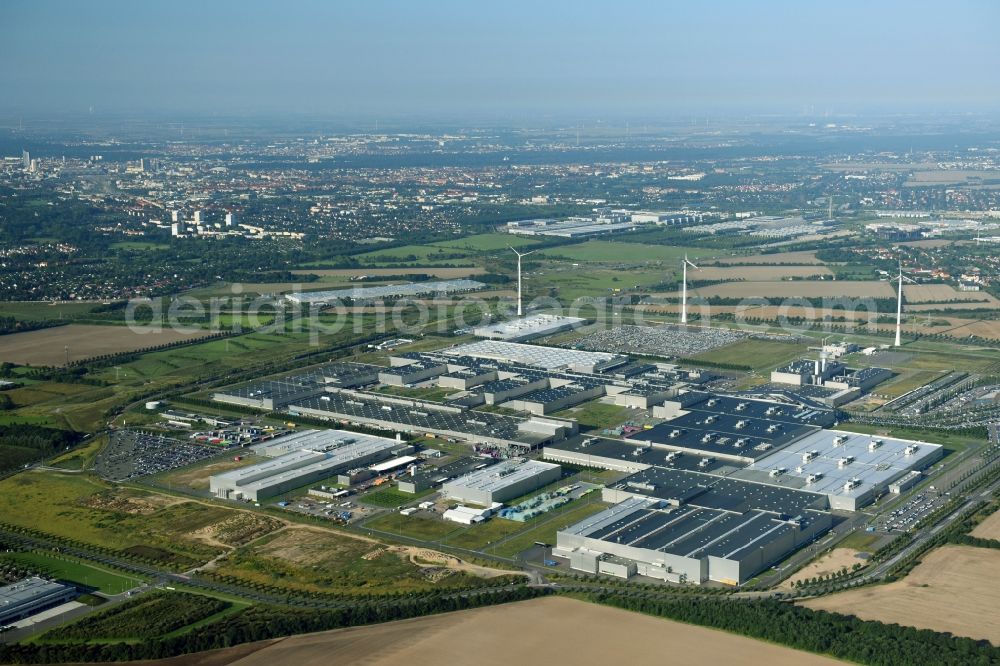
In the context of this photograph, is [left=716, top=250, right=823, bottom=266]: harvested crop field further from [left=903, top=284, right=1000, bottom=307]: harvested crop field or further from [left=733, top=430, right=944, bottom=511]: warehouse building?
[left=733, top=430, right=944, bottom=511]: warehouse building

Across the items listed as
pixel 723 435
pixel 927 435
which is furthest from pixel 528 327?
pixel 927 435

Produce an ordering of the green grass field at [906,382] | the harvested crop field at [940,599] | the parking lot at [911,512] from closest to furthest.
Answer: the harvested crop field at [940,599]
the parking lot at [911,512]
the green grass field at [906,382]

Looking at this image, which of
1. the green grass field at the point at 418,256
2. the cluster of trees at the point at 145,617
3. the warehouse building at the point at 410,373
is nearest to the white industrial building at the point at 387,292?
the green grass field at the point at 418,256

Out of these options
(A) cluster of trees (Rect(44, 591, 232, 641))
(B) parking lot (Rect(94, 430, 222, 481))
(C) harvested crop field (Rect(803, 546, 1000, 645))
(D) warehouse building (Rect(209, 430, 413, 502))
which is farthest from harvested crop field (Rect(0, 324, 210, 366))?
(C) harvested crop field (Rect(803, 546, 1000, 645))

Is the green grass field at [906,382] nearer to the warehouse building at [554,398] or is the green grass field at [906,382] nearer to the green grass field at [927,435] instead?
the green grass field at [927,435]

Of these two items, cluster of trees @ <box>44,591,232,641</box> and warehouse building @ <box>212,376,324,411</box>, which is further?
warehouse building @ <box>212,376,324,411</box>

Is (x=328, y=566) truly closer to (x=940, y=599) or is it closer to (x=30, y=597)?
(x=30, y=597)

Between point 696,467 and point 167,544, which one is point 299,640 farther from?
point 696,467
